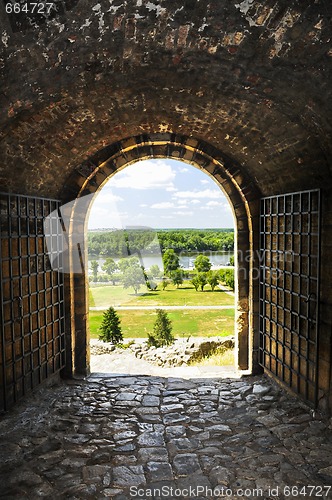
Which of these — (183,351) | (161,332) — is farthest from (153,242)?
(183,351)

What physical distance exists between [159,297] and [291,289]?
37539 mm

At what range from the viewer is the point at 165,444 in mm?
3957

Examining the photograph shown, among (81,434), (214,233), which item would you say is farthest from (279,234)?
(214,233)

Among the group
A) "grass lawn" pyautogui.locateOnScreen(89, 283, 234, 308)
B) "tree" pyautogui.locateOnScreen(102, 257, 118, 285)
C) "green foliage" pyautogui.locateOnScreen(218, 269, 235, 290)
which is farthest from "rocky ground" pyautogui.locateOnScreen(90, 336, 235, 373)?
"tree" pyautogui.locateOnScreen(102, 257, 118, 285)

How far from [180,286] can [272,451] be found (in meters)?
42.3

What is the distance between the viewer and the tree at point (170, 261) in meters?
44.5

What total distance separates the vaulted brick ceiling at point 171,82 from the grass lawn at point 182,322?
25.2 m

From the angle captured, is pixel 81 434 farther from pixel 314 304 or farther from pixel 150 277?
pixel 150 277

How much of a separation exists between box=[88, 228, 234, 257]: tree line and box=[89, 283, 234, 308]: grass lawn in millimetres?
4811

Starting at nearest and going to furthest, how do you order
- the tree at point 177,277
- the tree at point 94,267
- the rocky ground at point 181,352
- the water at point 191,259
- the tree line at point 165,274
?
the rocky ground at point 181,352 → the tree at point 94,267 → the tree line at point 165,274 → the tree at point 177,277 → the water at point 191,259

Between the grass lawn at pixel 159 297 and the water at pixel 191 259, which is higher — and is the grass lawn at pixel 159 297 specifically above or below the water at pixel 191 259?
below

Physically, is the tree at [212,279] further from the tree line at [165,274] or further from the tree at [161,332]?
the tree at [161,332]

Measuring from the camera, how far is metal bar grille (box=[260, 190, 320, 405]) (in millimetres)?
4484

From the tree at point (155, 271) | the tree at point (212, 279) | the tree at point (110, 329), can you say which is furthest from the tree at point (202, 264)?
the tree at point (110, 329)
